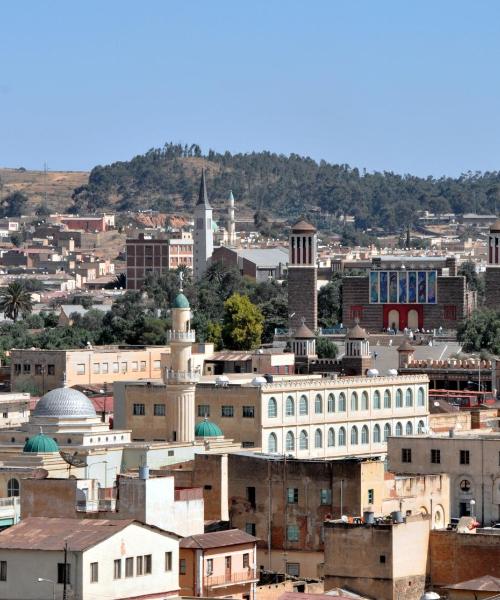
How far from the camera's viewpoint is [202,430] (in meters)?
71.1

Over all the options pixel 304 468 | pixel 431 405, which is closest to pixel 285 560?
pixel 304 468

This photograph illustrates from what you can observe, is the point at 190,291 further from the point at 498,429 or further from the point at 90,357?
the point at 498,429

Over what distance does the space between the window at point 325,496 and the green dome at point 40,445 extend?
9.83m

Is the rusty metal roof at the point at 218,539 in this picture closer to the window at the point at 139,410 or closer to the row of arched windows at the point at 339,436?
the row of arched windows at the point at 339,436

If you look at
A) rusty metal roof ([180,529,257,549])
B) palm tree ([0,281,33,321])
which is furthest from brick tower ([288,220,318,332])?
rusty metal roof ([180,529,257,549])

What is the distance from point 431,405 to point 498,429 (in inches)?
555

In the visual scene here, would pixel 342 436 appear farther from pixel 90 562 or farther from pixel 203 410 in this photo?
pixel 90 562

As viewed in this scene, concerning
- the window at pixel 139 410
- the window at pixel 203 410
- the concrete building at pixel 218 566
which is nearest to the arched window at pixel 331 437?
the window at pixel 203 410

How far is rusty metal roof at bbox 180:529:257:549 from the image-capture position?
164 feet

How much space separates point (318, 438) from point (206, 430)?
9.39m

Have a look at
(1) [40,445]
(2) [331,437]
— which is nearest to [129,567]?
(1) [40,445]

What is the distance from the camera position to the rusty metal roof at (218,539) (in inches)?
1969

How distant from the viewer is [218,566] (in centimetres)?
5038

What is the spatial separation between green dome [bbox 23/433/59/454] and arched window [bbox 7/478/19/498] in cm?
207
